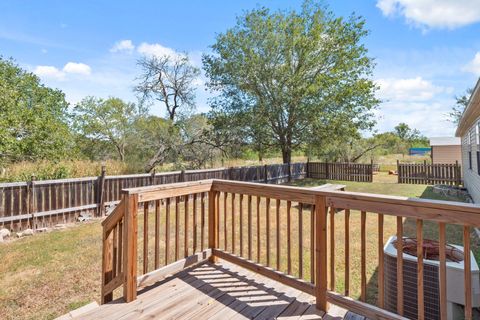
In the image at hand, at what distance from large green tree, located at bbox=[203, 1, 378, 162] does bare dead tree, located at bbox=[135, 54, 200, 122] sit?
1.39 metres

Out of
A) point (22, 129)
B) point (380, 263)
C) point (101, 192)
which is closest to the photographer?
point (380, 263)

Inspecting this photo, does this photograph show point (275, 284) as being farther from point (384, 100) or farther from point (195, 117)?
point (384, 100)

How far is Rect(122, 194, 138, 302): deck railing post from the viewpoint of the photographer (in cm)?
230

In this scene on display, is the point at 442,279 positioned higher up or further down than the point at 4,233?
higher up

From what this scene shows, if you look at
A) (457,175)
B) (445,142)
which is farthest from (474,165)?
(445,142)

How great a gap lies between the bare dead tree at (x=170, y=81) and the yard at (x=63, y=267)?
932cm

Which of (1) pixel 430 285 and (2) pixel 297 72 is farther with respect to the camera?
(2) pixel 297 72

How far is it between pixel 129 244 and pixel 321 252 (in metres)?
1.66

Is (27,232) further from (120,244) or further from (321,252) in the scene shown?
(321,252)

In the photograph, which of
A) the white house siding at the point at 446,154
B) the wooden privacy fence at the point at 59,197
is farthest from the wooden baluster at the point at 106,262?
the white house siding at the point at 446,154

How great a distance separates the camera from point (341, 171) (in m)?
15.8

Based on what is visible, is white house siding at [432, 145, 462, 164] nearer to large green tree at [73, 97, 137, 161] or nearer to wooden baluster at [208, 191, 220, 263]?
wooden baluster at [208, 191, 220, 263]

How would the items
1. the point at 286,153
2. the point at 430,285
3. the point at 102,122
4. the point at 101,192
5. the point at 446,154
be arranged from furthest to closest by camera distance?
1. the point at 102,122
2. the point at 446,154
3. the point at 286,153
4. the point at 101,192
5. the point at 430,285

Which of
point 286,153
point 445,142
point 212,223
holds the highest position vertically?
point 445,142
